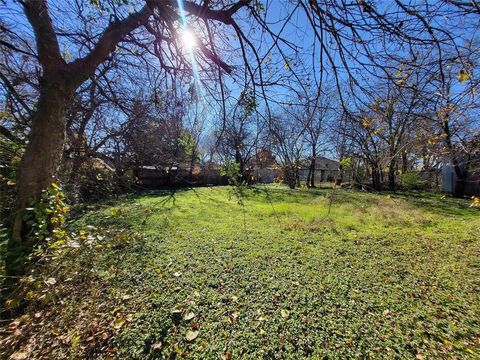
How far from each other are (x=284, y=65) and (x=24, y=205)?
9.62 feet

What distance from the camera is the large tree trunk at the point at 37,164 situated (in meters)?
2.24

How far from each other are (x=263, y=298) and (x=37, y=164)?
2.79 metres

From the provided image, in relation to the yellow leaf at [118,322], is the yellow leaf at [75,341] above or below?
below

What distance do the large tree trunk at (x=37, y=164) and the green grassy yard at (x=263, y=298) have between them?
336 mm

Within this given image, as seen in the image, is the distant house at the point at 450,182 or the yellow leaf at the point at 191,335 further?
the distant house at the point at 450,182

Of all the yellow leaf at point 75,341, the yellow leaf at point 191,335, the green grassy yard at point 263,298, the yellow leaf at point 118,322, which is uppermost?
the green grassy yard at point 263,298

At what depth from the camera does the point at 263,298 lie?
256cm

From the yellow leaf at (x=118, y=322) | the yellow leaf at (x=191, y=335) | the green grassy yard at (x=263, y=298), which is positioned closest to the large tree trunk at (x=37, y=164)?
the green grassy yard at (x=263, y=298)

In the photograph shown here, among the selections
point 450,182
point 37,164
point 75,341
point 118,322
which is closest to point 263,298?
point 118,322

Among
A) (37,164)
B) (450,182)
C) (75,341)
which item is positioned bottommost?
(75,341)

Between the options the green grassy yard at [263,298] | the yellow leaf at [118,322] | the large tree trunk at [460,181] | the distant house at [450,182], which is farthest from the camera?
the distant house at [450,182]

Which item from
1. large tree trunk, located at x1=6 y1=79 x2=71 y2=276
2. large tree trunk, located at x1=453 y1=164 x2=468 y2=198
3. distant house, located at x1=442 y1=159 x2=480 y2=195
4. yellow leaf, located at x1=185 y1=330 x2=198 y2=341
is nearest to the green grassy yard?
yellow leaf, located at x1=185 y1=330 x2=198 y2=341

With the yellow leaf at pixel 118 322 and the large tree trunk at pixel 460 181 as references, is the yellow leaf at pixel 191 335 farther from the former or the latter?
the large tree trunk at pixel 460 181

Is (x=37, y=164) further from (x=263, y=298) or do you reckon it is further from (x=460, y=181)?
(x=460, y=181)
